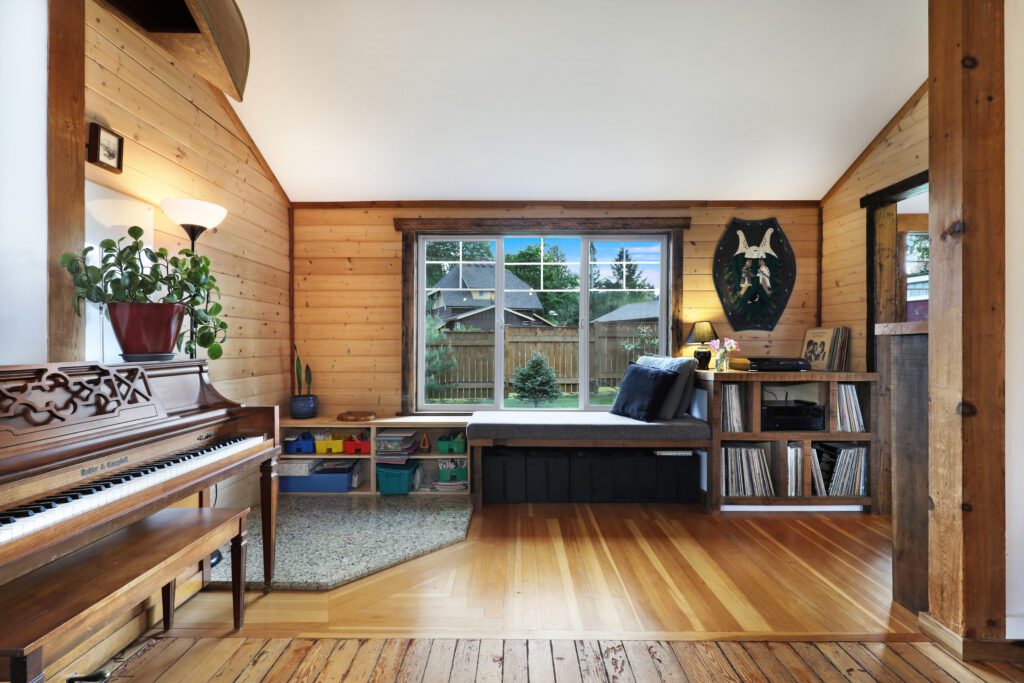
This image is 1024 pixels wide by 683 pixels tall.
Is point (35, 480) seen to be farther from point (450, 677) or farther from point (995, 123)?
point (995, 123)

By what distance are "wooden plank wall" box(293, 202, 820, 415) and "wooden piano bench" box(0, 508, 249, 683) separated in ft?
6.79

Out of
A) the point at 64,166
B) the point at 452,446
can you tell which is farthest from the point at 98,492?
the point at 452,446

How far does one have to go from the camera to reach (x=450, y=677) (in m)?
1.65

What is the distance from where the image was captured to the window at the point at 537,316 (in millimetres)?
4109

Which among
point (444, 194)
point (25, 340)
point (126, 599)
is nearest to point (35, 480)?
point (126, 599)

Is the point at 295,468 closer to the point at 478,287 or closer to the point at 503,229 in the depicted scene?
the point at 478,287

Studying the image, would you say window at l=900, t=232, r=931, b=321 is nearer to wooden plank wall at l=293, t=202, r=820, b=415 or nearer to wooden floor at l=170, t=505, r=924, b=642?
wooden plank wall at l=293, t=202, r=820, b=415

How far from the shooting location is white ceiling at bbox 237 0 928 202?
8.55ft

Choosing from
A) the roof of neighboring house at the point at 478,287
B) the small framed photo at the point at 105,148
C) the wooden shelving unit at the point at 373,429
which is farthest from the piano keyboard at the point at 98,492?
the roof of neighboring house at the point at 478,287

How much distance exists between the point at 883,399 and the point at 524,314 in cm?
249

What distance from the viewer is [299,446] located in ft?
11.9

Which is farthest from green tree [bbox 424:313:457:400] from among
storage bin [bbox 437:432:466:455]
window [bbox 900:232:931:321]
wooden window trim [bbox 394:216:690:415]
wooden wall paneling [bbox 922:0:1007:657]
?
window [bbox 900:232:931:321]

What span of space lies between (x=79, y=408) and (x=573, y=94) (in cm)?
279

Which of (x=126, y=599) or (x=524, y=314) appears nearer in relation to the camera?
(x=126, y=599)
